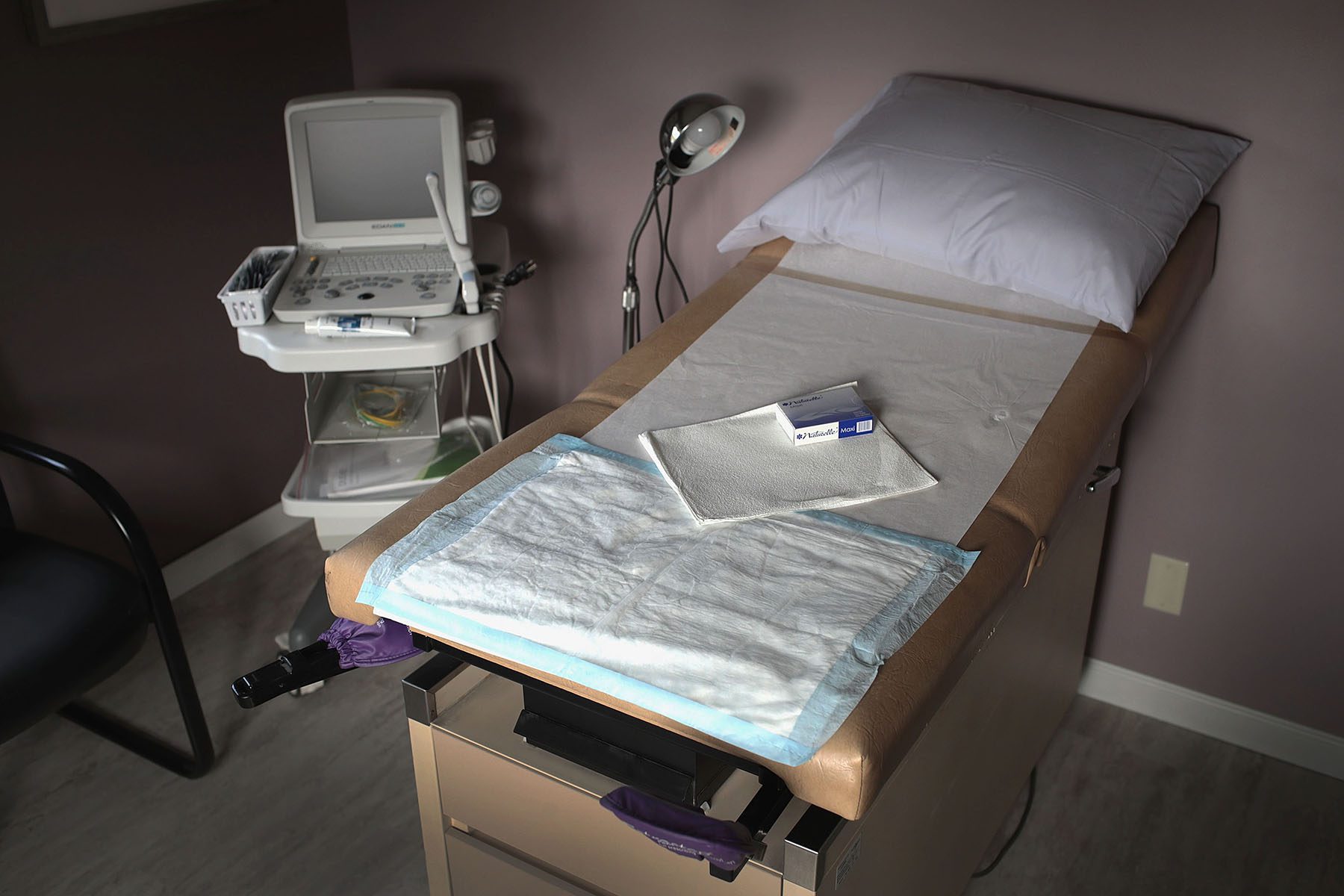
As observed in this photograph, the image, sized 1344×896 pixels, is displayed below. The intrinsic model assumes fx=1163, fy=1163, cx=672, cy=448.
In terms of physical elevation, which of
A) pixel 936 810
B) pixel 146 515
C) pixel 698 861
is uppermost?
pixel 698 861

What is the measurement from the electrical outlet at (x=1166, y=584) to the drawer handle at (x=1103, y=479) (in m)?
0.44

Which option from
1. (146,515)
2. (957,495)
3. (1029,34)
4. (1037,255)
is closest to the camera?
(957,495)

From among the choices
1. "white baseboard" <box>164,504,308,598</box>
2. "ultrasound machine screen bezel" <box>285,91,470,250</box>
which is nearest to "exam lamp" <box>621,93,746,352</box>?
"ultrasound machine screen bezel" <box>285,91,470,250</box>

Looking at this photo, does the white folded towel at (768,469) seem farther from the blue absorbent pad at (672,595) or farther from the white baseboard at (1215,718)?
the white baseboard at (1215,718)

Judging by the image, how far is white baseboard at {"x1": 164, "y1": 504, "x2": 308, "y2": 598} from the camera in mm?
2584

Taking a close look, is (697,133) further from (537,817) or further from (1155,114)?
(537,817)

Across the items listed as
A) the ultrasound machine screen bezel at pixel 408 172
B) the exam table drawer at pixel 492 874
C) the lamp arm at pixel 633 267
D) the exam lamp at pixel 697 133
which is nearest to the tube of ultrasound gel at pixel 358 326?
the ultrasound machine screen bezel at pixel 408 172

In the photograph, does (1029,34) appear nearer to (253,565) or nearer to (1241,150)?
(1241,150)

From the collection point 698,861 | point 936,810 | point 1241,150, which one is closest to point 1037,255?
point 1241,150

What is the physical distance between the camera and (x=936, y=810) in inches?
59.1

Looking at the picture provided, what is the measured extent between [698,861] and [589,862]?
156mm

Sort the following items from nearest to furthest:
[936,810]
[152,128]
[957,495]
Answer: [957,495] < [936,810] < [152,128]

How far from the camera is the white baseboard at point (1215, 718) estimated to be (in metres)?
2.13

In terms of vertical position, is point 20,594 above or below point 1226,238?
below
